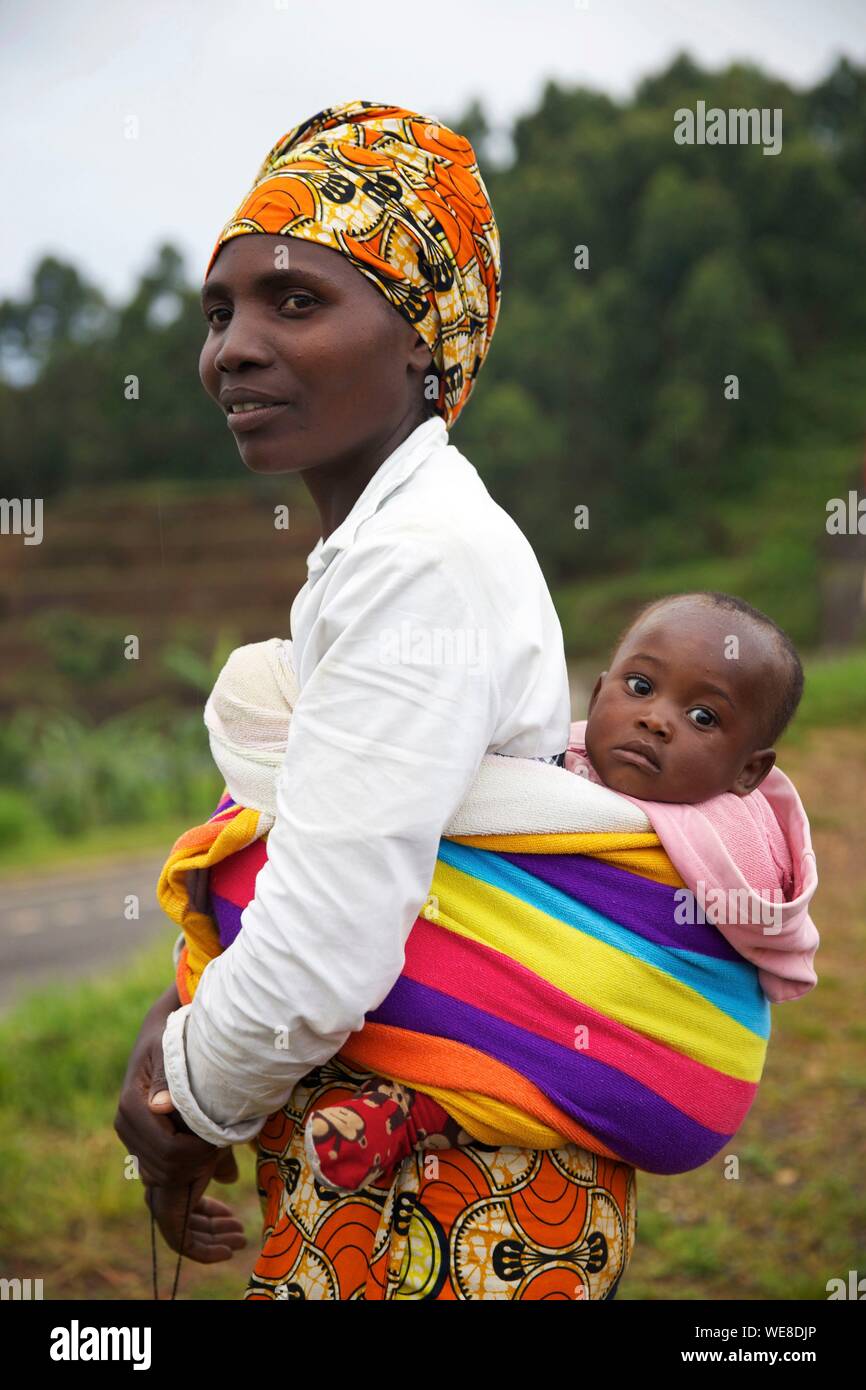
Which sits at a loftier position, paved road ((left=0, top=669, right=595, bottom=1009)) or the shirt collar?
the shirt collar

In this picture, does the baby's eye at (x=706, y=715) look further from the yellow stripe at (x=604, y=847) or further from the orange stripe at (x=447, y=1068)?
the orange stripe at (x=447, y=1068)

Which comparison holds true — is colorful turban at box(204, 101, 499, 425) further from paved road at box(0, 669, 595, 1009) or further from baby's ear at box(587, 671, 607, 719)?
paved road at box(0, 669, 595, 1009)

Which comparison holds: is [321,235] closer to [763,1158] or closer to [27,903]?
[763,1158]

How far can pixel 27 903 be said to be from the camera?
30.3 ft

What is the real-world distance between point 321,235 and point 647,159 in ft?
90.1

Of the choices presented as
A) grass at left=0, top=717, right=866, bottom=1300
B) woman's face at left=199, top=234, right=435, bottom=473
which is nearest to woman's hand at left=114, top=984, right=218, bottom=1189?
woman's face at left=199, top=234, right=435, bottom=473

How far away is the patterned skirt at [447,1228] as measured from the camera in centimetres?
150

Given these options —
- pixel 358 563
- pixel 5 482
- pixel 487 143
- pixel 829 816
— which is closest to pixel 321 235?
pixel 358 563

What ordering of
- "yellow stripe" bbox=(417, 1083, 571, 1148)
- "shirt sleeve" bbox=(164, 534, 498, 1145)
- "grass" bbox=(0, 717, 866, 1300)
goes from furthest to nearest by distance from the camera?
"grass" bbox=(0, 717, 866, 1300)
"yellow stripe" bbox=(417, 1083, 571, 1148)
"shirt sleeve" bbox=(164, 534, 498, 1145)

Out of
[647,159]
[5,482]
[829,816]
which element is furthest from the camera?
[647,159]

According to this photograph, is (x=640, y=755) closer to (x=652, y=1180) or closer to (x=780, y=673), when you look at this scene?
(x=780, y=673)

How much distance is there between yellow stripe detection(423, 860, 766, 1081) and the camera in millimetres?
1471

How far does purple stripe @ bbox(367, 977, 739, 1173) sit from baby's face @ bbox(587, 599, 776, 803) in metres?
0.31

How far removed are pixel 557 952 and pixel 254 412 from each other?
0.66 meters
